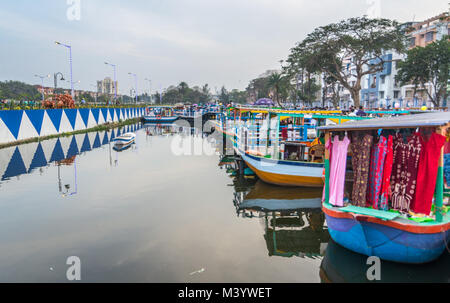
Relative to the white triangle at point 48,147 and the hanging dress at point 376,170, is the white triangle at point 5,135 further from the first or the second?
the hanging dress at point 376,170

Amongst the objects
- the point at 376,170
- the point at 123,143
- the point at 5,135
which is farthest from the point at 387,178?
the point at 5,135

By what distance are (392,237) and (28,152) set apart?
1801 centimetres

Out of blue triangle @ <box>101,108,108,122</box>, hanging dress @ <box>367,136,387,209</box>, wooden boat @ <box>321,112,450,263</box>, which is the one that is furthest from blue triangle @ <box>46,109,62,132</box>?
hanging dress @ <box>367,136,387,209</box>

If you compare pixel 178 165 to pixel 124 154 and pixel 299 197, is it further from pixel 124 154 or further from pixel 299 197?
pixel 299 197

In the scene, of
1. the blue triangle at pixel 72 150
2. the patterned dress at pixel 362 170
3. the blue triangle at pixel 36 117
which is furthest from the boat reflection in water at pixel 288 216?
the blue triangle at pixel 36 117

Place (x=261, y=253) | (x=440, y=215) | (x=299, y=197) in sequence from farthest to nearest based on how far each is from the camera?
(x=299, y=197) < (x=261, y=253) < (x=440, y=215)

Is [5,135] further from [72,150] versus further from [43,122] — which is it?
[43,122]

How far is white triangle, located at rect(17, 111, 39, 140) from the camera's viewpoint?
751 inches

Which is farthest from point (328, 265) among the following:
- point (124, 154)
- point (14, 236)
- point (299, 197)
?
point (124, 154)

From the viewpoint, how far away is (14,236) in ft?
23.7

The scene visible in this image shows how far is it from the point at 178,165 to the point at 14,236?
30.5ft

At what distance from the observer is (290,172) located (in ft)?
37.0

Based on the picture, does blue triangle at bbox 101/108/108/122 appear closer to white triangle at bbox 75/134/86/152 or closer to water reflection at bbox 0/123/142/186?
white triangle at bbox 75/134/86/152

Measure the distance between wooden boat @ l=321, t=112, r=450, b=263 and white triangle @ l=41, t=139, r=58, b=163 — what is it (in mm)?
14996
